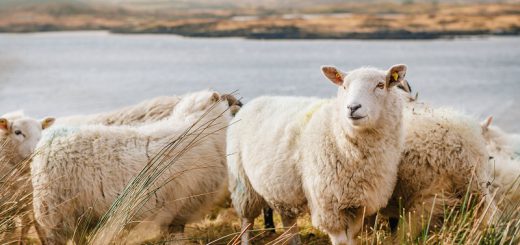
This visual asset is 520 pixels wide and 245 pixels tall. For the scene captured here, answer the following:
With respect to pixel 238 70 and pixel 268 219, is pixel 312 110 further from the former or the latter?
pixel 238 70

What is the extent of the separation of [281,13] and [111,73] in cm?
1015

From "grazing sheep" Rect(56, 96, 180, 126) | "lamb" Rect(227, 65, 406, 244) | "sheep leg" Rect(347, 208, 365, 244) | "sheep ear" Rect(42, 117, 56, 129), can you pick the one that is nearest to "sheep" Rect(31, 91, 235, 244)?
"lamb" Rect(227, 65, 406, 244)

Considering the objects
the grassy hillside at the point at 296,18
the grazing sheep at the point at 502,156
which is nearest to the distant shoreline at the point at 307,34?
the grassy hillside at the point at 296,18

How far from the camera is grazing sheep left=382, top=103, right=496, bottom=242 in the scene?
5195 millimetres

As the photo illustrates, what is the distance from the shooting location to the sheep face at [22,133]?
6.18 metres

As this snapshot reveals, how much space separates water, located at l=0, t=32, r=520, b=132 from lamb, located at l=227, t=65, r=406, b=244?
10.6 metres

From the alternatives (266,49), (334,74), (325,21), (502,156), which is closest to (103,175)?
(334,74)

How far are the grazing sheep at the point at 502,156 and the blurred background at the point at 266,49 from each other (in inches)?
390

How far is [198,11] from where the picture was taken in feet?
84.4

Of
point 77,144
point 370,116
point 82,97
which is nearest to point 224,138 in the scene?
point 77,144

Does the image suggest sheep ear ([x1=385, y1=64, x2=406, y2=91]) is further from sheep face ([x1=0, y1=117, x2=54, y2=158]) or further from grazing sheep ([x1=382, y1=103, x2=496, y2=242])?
sheep face ([x1=0, y1=117, x2=54, y2=158])

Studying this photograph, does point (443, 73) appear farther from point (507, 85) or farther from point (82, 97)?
point (82, 97)

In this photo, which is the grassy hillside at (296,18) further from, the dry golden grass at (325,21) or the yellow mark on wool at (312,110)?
the yellow mark on wool at (312,110)

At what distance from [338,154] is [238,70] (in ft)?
76.6
